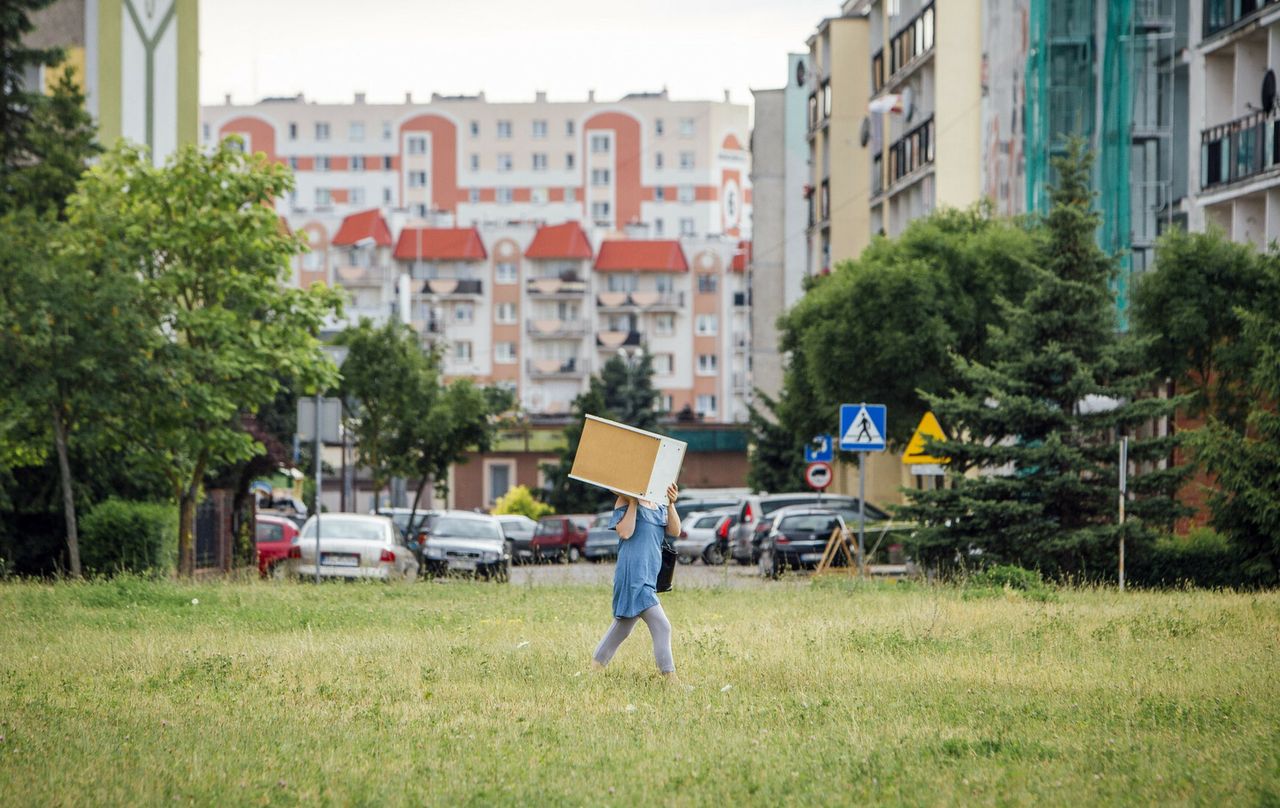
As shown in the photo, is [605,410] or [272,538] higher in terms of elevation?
[605,410]

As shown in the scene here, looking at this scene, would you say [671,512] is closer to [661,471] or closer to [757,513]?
[661,471]

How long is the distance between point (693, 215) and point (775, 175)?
176ft

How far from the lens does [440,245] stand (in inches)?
4838

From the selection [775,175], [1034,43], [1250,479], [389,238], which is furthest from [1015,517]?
[389,238]

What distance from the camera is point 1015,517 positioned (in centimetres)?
2836

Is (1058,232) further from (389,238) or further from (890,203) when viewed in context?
(389,238)

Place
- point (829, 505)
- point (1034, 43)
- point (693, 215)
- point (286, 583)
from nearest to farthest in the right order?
point (286, 583) → point (829, 505) → point (1034, 43) → point (693, 215)

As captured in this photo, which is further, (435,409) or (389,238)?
(389,238)

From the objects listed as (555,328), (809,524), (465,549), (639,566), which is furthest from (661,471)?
(555,328)

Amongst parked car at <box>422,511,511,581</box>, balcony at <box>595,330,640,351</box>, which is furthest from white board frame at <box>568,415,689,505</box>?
balcony at <box>595,330,640,351</box>

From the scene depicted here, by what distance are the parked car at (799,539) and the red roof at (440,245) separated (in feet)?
285

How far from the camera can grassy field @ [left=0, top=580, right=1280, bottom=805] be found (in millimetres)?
8438

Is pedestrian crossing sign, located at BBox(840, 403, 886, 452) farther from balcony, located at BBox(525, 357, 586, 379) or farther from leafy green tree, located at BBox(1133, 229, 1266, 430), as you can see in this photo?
balcony, located at BBox(525, 357, 586, 379)

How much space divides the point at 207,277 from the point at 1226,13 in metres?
21.3
